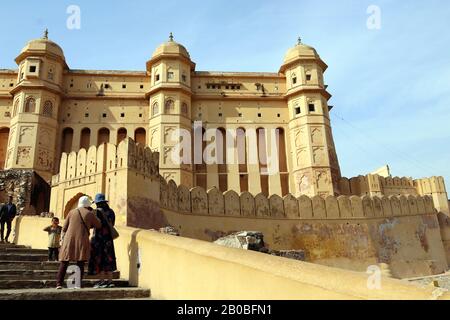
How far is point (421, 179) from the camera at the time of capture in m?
28.6

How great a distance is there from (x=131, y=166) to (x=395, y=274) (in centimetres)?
1522

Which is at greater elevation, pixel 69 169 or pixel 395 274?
pixel 69 169

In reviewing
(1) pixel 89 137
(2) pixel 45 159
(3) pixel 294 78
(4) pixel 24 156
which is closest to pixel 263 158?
(3) pixel 294 78

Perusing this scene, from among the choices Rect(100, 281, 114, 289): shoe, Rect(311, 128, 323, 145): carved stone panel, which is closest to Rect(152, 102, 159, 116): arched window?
Rect(311, 128, 323, 145): carved stone panel

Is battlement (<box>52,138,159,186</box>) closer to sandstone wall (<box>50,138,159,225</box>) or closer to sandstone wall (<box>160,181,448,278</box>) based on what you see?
sandstone wall (<box>50,138,159,225</box>)

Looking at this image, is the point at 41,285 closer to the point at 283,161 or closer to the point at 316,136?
the point at 316,136

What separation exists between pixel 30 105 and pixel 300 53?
1910 centimetres

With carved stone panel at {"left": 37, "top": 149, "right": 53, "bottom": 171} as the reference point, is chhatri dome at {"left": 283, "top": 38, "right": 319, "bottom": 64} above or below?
above

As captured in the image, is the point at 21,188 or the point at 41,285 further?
the point at 21,188

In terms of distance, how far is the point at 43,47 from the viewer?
25.8 meters

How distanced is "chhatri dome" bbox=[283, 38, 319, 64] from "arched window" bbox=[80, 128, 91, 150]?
15.3 metres

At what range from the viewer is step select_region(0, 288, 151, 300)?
4180mm
